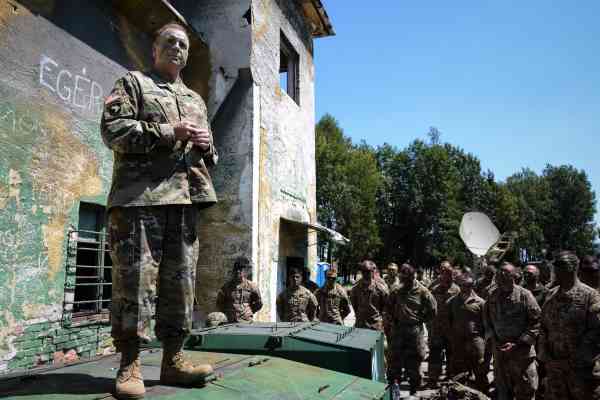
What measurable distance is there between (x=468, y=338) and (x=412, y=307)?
3.48 feet

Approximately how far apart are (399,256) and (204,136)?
36.4 metres

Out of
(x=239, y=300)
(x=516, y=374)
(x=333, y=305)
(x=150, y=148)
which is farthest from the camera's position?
(x=333, y=305)

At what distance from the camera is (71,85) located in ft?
20.8

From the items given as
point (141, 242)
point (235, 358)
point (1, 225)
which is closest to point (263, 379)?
point (235, 358)

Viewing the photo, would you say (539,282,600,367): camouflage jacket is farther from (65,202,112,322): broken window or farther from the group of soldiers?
(65,202,112,322): broken window

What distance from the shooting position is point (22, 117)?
18.2 feet

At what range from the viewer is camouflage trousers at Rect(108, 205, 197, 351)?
2281 millimetres

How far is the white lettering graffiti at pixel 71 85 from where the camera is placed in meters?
5.96

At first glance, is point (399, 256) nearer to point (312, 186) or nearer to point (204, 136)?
point (312, 186)

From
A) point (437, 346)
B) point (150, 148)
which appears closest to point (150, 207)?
point (150, 148)

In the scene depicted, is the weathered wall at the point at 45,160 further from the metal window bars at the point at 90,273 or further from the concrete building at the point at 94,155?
the metal window bars at the point at 90,273

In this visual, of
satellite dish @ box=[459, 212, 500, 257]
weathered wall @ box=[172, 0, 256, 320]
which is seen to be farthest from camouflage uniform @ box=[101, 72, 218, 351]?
satellite dish @ box=[459, 212, 500, 257]

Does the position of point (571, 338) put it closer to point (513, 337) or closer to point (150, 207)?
point (513, 337)

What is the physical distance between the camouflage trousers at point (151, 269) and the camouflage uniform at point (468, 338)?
6.38 m
